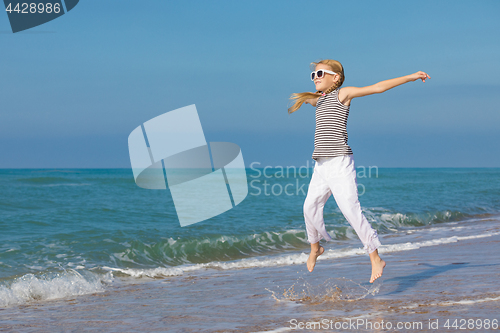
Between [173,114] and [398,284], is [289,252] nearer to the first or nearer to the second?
[173,114]

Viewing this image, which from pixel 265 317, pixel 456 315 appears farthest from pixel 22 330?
pixel 456 315

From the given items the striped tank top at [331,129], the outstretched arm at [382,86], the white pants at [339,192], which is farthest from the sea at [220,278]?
the outstretched arm at [382,86]

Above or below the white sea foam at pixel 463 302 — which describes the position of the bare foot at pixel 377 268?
above

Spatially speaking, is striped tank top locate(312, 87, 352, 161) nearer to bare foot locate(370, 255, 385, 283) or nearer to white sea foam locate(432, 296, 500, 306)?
bare foot locate(370, 255, 385, 283)

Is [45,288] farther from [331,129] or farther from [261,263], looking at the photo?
[331,129]

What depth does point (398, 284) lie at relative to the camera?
4.34 metres

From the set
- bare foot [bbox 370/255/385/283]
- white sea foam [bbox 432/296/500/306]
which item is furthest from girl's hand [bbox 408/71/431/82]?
white sea foam [bbox 432/296/500/306]

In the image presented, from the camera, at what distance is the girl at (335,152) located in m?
3.80

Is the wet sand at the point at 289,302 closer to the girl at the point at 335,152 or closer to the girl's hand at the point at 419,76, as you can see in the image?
the girl at the point at 335,152

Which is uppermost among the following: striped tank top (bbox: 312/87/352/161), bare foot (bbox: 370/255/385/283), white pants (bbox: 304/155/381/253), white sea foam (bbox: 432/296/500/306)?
striped tank top (bbox: 312/87/352/161)

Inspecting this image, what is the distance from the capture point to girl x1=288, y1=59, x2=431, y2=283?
380cm

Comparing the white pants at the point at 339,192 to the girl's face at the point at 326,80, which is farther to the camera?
the girl's face at the point at 326,80

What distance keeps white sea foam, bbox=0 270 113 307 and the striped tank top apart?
311 centimetres

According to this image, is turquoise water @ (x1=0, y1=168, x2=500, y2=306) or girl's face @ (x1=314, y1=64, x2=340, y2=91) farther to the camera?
turquoise water @ (x1=0, y1=168, x2=500, y2=306)
